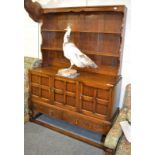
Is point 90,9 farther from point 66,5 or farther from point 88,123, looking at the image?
point 88,123

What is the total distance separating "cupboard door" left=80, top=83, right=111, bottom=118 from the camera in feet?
7.13

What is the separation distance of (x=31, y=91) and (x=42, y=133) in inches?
26.3

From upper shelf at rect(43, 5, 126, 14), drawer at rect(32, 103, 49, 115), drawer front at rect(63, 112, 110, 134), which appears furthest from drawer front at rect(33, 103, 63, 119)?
upper shelf at rect(43, 5, 126, 14)

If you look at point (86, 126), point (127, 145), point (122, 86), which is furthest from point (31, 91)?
point (127, 145)

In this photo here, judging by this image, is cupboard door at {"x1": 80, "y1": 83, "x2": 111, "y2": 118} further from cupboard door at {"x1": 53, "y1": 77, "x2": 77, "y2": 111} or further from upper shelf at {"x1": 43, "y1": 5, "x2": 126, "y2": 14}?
upper shelf at {"x1": 43, "y1": 5, "x2": 126, "y2": 14}

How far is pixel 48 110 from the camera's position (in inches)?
105

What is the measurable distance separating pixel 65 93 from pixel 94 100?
1.46 feet

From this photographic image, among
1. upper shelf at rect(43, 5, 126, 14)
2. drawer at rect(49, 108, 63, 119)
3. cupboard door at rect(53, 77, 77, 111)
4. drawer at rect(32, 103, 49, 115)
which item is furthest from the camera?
drawer at rect(32, 103, 49, 115)

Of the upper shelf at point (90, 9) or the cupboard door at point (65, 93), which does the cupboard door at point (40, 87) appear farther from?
the upper shelf at point (90, 9)

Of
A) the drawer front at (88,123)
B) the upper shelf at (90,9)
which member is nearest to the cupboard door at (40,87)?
the drawer front at (88,123)

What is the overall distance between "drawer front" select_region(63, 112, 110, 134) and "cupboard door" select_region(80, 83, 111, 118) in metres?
0.10

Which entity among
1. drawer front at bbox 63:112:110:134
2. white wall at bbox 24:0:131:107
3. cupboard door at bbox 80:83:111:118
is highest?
white wall at bbox 24:0:131:107

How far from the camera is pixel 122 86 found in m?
2.59
